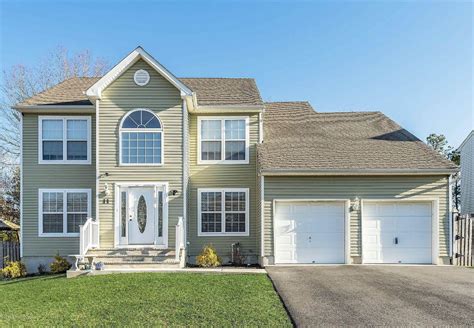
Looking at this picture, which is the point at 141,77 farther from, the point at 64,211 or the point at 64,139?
the point at 64,211

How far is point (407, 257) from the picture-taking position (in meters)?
12.8

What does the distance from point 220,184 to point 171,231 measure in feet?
8.49

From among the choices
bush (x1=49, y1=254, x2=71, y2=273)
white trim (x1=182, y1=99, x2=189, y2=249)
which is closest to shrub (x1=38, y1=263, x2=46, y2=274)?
bush (x1=49, y1=254, x2=71, y2=273)

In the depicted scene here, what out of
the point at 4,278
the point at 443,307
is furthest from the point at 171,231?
the point at 443,307

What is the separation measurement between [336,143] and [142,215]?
7.62m

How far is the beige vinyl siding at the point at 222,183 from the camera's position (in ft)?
44.4

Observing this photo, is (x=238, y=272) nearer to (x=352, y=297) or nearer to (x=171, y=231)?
(x=171, y=231)

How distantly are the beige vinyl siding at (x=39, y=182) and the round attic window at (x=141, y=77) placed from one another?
7.71 feet

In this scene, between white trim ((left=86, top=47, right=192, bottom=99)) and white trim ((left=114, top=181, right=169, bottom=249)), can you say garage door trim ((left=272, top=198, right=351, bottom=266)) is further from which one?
white trim ((left=86, top=47, right=192, bottom=99))

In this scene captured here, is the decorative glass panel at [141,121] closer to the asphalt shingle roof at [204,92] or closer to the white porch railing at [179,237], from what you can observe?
the asphalt shingle roof at [204,92]

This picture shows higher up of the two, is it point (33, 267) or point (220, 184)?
point (220, 184)

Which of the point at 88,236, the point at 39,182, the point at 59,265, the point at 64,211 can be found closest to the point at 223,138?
the point at 88,236

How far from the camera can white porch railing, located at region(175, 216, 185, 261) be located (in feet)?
37.7

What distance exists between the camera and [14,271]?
485 inches
